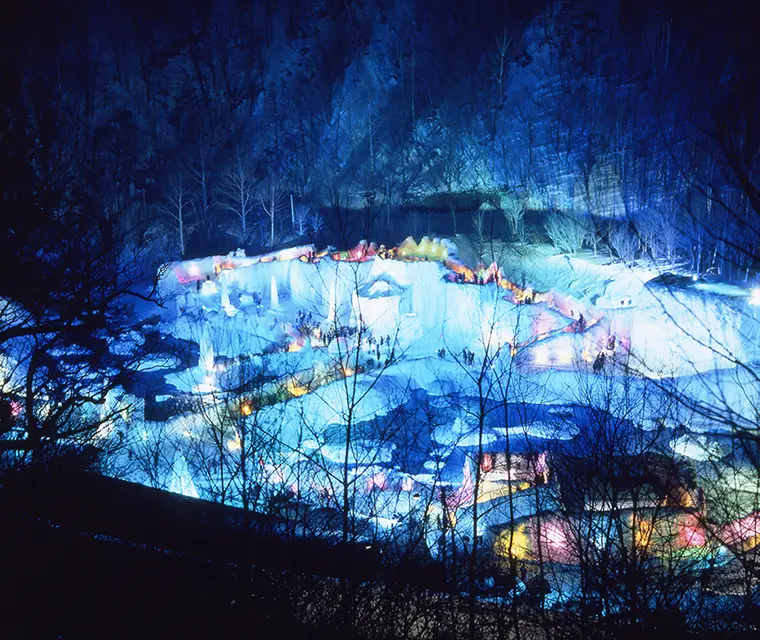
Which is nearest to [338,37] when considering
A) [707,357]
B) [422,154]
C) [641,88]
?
[422,154]

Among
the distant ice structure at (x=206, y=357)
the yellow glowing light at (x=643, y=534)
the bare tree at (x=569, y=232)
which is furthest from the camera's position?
the bare tree at (x=569, y=232)

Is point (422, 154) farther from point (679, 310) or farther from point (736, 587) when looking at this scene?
point (736, 587)

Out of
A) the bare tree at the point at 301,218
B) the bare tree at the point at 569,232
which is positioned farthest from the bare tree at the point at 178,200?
the bare tree at the point at 569,232

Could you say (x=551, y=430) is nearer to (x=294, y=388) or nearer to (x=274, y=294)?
(x=294, y=388)

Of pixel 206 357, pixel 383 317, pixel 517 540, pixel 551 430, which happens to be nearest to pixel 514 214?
pixel 383 317

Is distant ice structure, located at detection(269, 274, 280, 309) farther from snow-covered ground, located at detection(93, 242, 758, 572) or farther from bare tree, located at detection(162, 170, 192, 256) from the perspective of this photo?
bare tree, located at detection(162, 170, 192, 256)

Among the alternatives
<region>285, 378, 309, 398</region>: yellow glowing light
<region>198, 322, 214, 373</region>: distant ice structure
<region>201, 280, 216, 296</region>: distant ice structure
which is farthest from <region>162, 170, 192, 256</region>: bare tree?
<region>285, 378, 309, 398</region>: yellow glowing light

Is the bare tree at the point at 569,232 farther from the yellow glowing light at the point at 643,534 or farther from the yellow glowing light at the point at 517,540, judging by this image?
the yellow glowing light at the point at 643,534

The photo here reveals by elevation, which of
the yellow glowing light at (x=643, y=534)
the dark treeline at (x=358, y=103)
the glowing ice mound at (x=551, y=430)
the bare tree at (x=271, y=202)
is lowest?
the yellow glowing light at (x=643, y=534)
